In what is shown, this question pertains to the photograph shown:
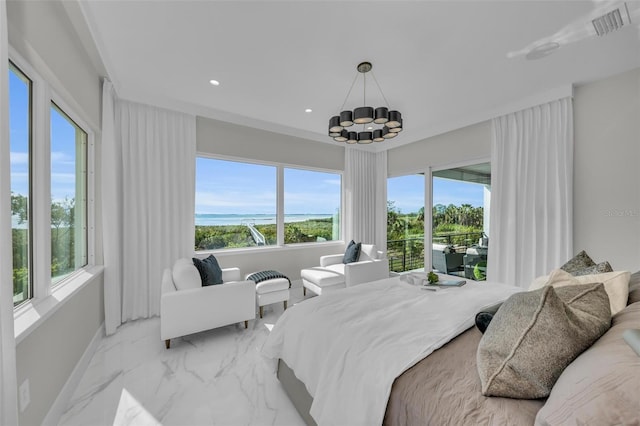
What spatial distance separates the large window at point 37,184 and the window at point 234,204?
1.66 m

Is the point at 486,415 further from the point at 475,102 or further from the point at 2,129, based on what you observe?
the point at 475,102

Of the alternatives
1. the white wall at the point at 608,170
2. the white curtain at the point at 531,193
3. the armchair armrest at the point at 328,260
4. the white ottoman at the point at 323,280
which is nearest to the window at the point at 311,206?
the armchair armrest at the point at 328,260

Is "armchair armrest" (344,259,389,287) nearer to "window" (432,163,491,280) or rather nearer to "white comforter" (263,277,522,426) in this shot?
"window" (432,163,491,280)

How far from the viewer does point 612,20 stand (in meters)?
1.95

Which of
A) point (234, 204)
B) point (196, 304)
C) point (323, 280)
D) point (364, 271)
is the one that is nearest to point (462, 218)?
point (364, 271)

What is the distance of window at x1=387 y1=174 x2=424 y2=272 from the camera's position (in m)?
4.86

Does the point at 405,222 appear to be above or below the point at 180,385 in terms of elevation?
above

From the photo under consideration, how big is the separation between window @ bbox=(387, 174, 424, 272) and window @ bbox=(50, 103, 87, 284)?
4.74m

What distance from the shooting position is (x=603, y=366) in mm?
703

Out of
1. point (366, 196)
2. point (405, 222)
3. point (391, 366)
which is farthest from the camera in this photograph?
point (366, 196)

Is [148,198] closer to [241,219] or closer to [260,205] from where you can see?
[241,219]

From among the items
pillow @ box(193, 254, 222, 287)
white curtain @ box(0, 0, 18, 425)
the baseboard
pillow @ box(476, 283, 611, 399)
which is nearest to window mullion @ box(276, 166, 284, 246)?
pillow @ box(193, 254, 222, 287)

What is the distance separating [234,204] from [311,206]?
4.73 ft

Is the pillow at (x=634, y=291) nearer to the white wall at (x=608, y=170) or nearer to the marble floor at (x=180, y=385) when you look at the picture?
the white wall at (x=608, y=170)
